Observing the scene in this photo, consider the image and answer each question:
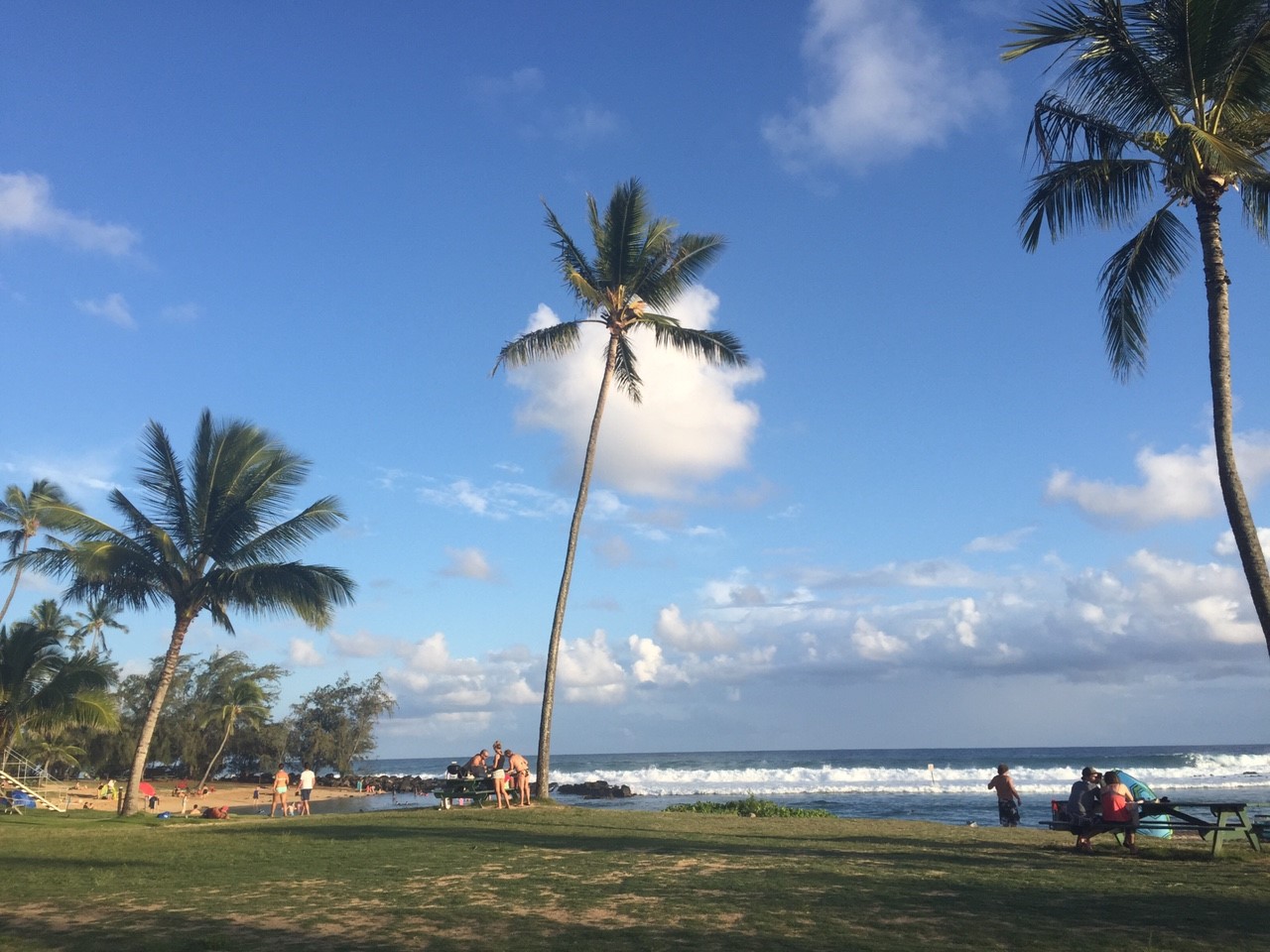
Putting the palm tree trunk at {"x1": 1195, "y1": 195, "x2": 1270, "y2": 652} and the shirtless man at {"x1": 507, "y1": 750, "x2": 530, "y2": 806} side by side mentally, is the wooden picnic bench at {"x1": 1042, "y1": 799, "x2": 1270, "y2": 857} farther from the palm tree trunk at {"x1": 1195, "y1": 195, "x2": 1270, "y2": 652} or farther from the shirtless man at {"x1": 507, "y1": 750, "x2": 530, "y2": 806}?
the shirtless man at {"x1": 507, "y1": 750, "x2": 530, "y2": 806}

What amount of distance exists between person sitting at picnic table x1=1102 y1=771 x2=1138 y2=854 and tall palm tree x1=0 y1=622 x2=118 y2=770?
932 inches

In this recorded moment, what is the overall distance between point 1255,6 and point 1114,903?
10334 millimetres

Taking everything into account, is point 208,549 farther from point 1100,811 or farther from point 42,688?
point 1100,811

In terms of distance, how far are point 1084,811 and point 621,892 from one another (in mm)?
7325

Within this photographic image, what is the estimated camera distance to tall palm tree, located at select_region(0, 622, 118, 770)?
2408 cm

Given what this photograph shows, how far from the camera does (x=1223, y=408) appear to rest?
11703mm

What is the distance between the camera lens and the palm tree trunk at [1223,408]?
432 inches

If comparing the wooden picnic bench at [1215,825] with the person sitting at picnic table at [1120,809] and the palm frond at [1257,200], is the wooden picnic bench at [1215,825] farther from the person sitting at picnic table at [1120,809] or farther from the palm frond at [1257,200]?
the palm frond at [1257,200]

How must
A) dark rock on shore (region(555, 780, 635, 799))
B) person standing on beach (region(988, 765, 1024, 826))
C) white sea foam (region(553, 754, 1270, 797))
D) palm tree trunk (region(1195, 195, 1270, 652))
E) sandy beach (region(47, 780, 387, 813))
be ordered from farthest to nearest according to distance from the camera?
white sea foam (region(553, 754, 1270, 797))
dark rock on shore (region(555, 780, 635, 799))
sandy beach (region(47, 780, 387, 813))
person standing on beach (region(988, 765, 1024, 826))
palm tree trunk (region(1195, 195, 1270, 652))

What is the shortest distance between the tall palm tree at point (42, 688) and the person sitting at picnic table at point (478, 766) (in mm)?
10609

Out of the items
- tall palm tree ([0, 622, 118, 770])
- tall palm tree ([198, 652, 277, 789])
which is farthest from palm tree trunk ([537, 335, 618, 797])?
tall palm tree ([198, 652, 277, 789])

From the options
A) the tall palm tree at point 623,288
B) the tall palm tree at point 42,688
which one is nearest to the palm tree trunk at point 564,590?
the tall palm tree at point 623,288

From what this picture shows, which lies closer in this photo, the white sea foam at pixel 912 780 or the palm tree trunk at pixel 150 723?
the palm tree trunk at pixel 150 723

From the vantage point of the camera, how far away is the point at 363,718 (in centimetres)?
5828
